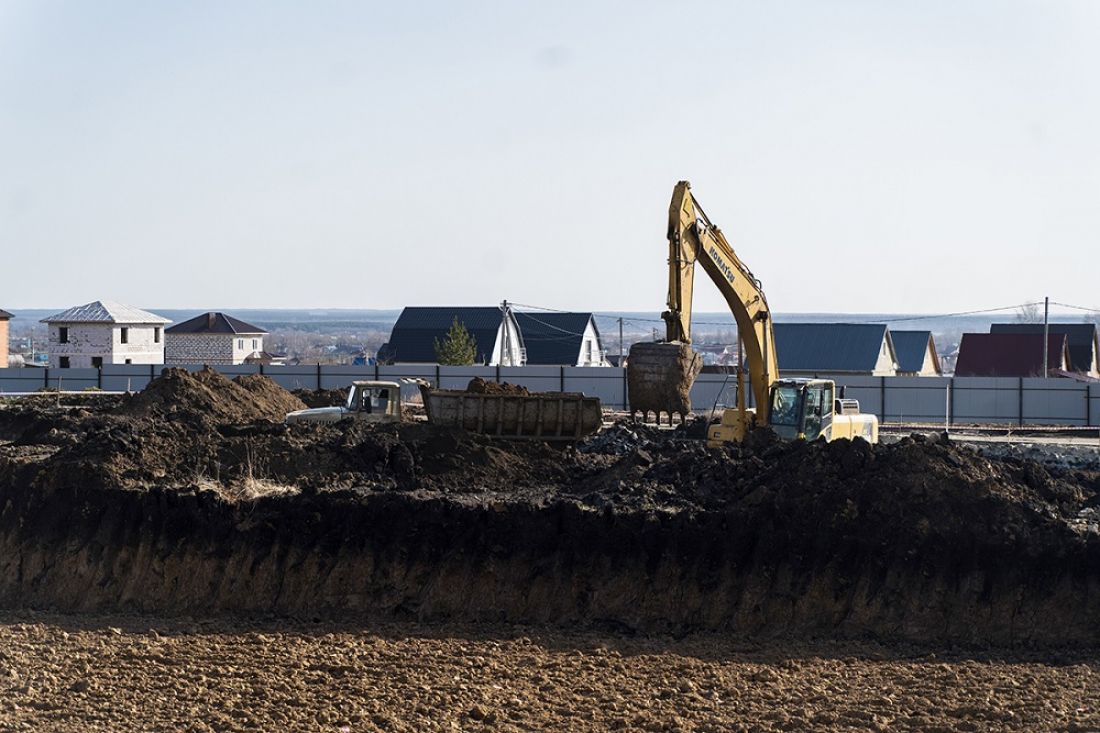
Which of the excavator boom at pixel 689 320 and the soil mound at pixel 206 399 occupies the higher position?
the excavator boom at pixel 689 320

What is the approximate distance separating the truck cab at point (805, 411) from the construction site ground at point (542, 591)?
8.86 feet

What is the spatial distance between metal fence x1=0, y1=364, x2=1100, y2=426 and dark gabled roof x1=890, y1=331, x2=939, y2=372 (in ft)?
90.5

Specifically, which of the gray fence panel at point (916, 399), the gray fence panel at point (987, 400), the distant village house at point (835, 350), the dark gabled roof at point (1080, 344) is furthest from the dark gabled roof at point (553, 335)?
the gray fence panel at point (987, 400)

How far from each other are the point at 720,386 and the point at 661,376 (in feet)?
83.7

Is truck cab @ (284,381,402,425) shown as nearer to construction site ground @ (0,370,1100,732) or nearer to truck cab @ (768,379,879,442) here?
construction site ground @ (0,370,1100,732)

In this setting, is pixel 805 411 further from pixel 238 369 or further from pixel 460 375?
pixel 238 369

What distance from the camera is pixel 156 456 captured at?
19812 millimetres

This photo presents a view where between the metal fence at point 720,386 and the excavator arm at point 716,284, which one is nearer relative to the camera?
the excavator arm at point 716,284

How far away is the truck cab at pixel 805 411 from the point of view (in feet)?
74.8

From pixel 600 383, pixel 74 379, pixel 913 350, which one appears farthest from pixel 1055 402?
pixel 74 379

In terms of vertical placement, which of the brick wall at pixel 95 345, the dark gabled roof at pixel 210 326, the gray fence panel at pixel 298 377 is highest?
the dark gabled roof at pixel 210 326

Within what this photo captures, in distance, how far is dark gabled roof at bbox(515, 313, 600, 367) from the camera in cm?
7625

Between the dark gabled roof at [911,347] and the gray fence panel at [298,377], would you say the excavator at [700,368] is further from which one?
the dark gabled roof at [911,347]

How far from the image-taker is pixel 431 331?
7169 cm
